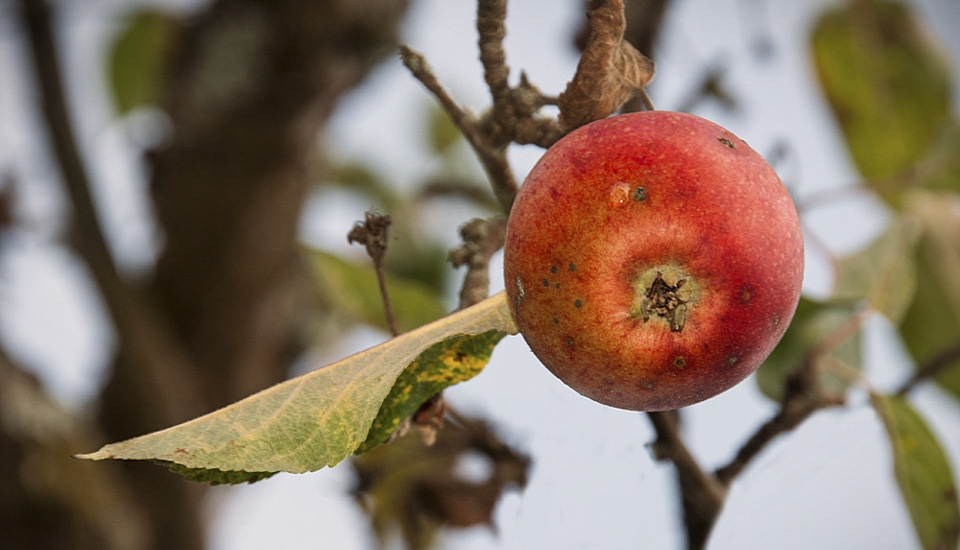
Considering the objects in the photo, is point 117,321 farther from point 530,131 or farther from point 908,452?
point 908,452

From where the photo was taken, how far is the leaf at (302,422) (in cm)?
57

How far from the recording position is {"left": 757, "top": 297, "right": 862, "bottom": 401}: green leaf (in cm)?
103

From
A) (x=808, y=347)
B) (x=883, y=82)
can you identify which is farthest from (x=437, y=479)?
(x=883, y=82)

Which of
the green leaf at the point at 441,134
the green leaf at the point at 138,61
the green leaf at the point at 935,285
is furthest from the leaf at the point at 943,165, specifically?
the green leaf at the point at 138,61

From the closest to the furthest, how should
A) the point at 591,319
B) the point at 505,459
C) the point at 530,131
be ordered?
the point at 591,319 → the point at 530,131 → the point at 505,459

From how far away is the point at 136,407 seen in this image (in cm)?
177

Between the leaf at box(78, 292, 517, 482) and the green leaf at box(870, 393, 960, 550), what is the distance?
0.58 metres

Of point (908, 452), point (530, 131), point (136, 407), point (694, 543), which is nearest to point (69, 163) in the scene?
point (136, 407)

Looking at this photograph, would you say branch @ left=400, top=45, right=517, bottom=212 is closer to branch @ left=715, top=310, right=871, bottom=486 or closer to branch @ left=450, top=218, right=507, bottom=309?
branch @ left=450, top=218, right=507, bottom=309

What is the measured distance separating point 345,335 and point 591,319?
1990mm

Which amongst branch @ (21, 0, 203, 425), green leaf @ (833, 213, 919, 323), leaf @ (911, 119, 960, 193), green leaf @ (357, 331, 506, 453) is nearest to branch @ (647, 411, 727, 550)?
green leaf @ (357, 331, 506, 453)

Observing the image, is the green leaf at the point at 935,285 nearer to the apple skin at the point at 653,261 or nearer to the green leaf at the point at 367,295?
the green leaf at the point at 367,295

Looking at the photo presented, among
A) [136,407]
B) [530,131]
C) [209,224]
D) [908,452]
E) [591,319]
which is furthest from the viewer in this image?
[209,224]

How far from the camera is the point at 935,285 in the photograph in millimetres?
1604
